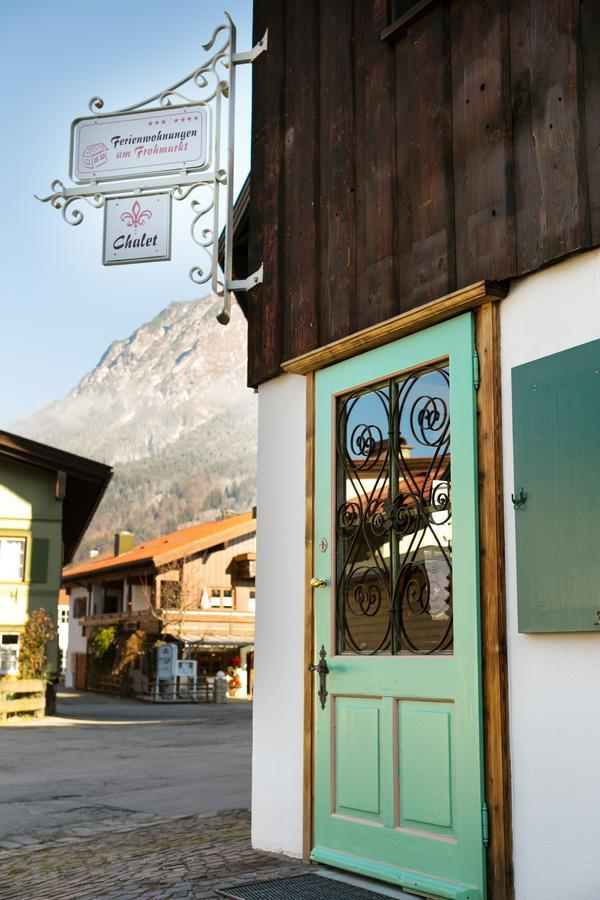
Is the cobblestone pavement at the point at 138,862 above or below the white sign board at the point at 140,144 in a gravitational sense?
below

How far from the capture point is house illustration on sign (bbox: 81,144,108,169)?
6.97 meters

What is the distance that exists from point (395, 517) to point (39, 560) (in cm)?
2016

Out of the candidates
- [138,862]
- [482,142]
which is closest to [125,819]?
[138,862]

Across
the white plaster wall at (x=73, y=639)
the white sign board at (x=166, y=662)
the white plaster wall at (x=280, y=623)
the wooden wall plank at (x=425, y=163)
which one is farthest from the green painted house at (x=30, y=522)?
the white plaster wall at (x=73, y=639)

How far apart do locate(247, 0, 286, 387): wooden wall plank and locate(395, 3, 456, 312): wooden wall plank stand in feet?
3.84

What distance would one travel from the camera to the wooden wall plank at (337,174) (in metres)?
5.57

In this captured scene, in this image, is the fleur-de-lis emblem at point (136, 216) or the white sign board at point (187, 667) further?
the white sign board at point (187, 667)

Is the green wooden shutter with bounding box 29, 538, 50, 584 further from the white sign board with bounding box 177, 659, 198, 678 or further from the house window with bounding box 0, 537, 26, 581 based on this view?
the white sign board with bounding box 177, 659, 198, 678

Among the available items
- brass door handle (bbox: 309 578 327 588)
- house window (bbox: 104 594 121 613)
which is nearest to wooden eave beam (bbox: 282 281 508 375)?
brass door handle (bbox: 309 578 327 588)

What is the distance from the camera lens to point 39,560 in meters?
24.0

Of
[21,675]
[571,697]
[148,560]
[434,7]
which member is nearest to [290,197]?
[434,7]

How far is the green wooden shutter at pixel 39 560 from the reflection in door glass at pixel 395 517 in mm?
19647

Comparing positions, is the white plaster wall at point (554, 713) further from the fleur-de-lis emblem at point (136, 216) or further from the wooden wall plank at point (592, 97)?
the fleur-de-lis emblem at point (136, 216)

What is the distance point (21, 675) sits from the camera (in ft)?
72.9
